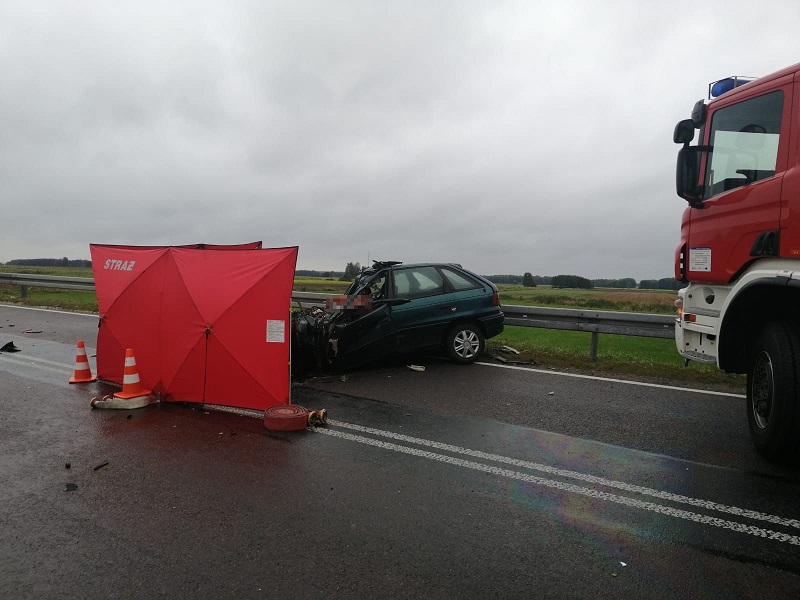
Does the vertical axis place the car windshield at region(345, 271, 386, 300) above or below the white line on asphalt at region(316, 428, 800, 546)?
above

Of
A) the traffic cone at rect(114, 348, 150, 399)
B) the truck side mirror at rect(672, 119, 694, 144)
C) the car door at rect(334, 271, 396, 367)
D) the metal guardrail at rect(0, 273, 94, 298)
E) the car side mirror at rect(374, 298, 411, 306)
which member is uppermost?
the truck side mirror at rect(672, 119, 694, 144)

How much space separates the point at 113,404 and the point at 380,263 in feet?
13.9

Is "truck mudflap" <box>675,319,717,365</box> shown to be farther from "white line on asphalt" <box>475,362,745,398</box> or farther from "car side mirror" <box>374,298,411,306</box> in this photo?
"car side mirror" <box>374,298,411,306</box>

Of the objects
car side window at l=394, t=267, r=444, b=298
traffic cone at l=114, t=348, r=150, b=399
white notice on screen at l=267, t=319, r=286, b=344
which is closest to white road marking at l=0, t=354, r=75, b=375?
traffic cone at l=114, t=348, r=150, b=399

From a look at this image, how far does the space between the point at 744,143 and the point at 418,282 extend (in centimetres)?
462

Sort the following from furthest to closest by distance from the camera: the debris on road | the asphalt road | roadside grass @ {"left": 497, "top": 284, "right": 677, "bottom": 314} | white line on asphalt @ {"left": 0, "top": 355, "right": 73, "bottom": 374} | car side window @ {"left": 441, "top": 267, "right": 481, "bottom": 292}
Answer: roadside grass @ {"left": 497, "top": 284, "right": 677, "bottom": 314}, the debris on road, car side window @ {"left": 441, "top": 267, "right": 481, "bottom": 292}, white line on asphalt @ {"left": 0, "top": 355, "right": 73, "bottom": 374}, the asphalt road

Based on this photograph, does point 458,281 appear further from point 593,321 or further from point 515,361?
point 593,321

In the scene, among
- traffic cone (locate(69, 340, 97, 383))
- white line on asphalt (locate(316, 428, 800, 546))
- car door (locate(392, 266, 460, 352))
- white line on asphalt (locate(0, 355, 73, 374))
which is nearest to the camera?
white line on asphalt (locate(316, 428, 800, 546))

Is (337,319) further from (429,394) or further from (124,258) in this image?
(124,258)

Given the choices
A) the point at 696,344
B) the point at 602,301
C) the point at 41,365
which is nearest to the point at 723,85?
the point at 696,344

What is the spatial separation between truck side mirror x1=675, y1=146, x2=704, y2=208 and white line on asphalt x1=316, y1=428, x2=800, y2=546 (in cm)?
322

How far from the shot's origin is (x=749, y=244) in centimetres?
Result: 430

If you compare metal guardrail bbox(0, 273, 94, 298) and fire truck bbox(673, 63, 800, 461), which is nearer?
fire truck bbox(673, 63, 800, 461)

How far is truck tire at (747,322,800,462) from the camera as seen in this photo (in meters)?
3.82
